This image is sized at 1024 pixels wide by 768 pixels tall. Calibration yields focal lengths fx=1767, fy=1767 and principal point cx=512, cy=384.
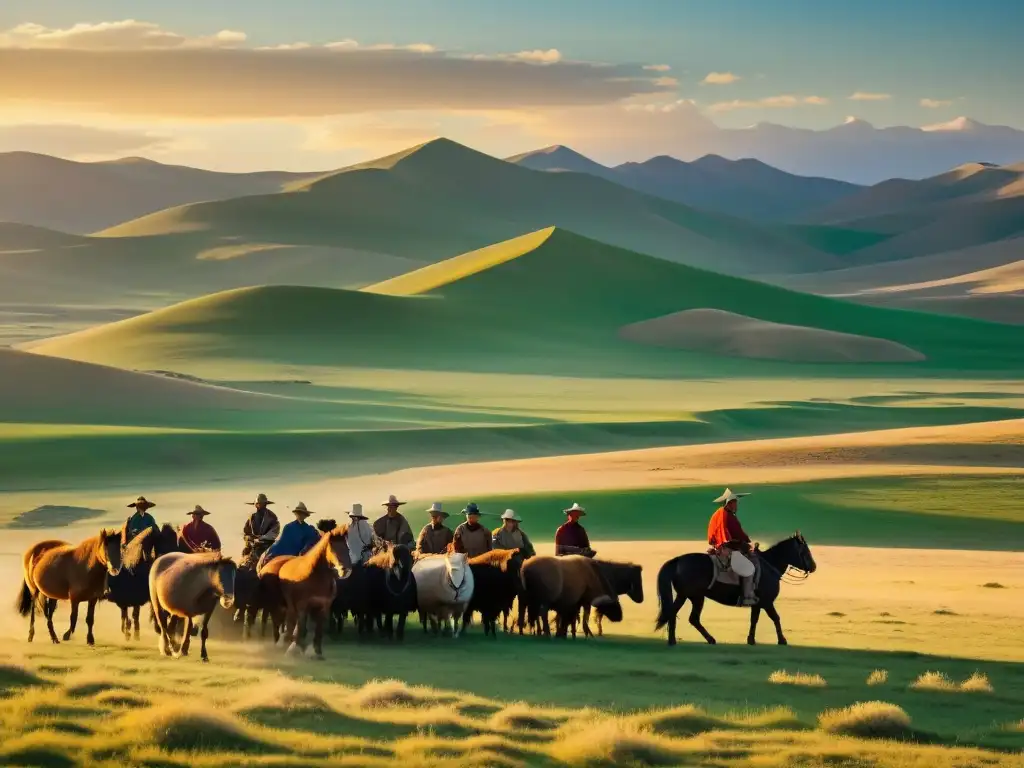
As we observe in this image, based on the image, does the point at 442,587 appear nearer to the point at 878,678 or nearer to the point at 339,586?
the point at 339,586

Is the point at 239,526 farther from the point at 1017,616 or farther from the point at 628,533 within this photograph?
the point at 1017,616

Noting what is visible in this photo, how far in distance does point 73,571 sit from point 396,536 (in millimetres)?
4583

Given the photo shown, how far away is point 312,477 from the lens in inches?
2159

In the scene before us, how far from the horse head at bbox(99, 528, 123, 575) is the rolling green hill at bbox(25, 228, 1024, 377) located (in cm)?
9232

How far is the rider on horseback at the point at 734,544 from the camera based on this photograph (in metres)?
23.4

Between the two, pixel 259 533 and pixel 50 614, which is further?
pixel 259 533

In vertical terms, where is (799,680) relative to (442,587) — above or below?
below

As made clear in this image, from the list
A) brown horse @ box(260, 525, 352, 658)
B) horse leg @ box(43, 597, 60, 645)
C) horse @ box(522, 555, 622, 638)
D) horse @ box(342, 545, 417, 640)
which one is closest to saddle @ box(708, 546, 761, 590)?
horse @ box(522, 555, 622, 638)

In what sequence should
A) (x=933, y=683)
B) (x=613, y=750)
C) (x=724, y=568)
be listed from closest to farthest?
(x=613, y=750) < (x=933, y=683) < (x=724, y=568)

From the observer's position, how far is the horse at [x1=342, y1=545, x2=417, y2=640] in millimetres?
23625

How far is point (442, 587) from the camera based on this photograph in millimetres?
24219

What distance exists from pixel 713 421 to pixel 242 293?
73.6 meters

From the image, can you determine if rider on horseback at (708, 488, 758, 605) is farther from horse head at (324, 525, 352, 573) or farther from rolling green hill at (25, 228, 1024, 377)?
rolling green hill at (25, 228, 1024, 377)

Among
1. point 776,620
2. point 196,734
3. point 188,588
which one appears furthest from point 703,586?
point 196,734
